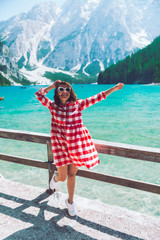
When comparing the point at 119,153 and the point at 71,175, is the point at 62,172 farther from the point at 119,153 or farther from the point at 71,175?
the point at 119,153

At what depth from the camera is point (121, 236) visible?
10.2 feet

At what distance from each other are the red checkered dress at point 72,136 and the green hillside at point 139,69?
125 metres

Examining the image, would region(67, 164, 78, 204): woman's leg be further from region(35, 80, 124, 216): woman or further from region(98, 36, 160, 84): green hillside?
region(98, 36, 160, 84): green hillside

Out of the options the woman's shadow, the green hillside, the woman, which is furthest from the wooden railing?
the green hillside

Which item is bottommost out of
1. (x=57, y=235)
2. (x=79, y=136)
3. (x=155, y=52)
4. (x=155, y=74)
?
(x=57, y=235)

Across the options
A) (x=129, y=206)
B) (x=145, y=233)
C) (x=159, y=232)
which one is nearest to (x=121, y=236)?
(x=145, y=233)

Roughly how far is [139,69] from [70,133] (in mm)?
137976

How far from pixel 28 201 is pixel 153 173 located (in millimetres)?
6838

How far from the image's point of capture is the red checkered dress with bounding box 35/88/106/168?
3146mm

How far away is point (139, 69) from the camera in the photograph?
131750 mm

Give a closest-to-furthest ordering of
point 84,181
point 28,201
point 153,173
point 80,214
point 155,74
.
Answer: point 80,214, point 28,201, point 84,181, point 153,173, point 155,74

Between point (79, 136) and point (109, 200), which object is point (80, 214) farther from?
point (109, 200)

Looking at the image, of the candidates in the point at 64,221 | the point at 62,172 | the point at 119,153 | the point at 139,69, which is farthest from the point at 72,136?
the point at 139,69

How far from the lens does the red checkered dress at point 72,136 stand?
3146mm
